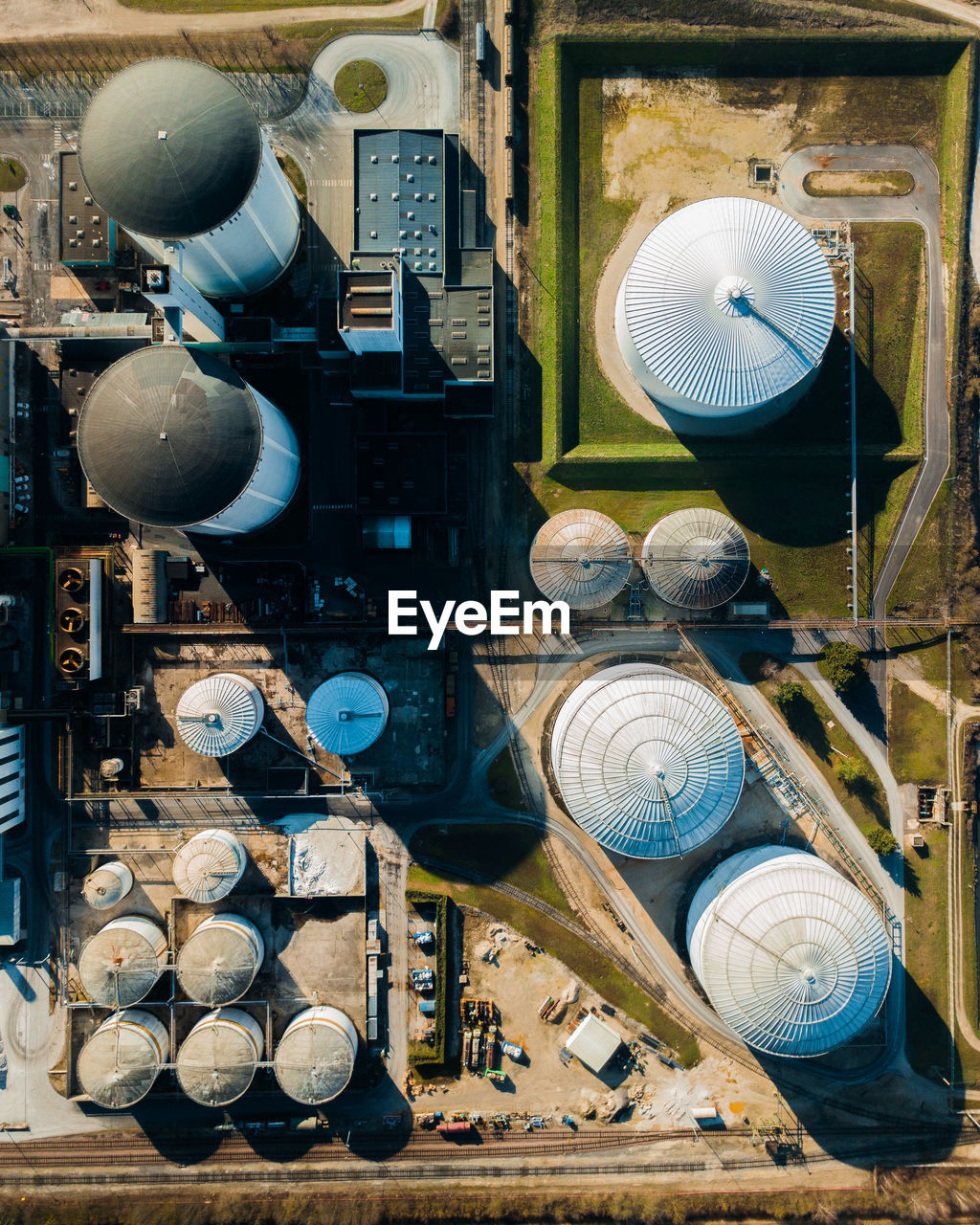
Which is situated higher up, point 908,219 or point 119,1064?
point 908,219

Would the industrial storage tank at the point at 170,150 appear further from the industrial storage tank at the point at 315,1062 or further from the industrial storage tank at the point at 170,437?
the industrial storage tank at the point at 315,1062

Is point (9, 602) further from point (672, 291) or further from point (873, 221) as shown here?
point (873, 221)

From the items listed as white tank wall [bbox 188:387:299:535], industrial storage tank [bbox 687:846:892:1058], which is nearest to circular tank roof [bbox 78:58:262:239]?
white tank wall [bbox 188:387:299:535]

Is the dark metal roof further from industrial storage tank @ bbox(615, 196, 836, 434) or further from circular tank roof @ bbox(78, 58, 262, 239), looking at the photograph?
industrial storage tank @ bbox(615, 196, 836, 434)

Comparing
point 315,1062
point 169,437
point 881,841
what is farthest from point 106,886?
point 881,841

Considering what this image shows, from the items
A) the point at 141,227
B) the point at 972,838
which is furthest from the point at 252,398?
the point at 972,838

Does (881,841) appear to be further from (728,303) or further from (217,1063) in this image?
(217,1063)
